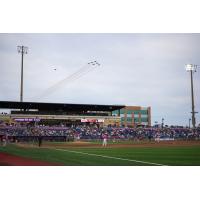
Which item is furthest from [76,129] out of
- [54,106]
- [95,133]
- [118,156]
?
[118,156]

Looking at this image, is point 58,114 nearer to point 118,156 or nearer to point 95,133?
point 95,133

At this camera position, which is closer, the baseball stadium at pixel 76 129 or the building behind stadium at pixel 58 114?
the baseball stadium at pixel 76 129

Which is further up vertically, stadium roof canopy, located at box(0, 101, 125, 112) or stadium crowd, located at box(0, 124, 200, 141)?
stadium roof canopy, located at box(0, 101, 125, 112)

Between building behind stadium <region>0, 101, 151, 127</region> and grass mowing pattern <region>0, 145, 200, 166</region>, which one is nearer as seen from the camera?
grass mowing pattern <region>0, 145, 200, 166</region>

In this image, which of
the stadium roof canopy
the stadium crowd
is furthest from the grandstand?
the stadium crowd

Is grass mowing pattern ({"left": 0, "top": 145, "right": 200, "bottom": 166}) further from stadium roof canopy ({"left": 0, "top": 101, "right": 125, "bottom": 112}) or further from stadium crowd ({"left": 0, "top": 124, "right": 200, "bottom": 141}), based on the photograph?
stadium roof canopy ({"left": 0, "top": 101, "right": 125, "bottom": 112})

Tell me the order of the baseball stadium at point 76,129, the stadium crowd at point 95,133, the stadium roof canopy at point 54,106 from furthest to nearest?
1. the stadium roof canopy at point 54,106
2. the stadium crowd at point 95,133
3. the baseball stadium at point 76,129

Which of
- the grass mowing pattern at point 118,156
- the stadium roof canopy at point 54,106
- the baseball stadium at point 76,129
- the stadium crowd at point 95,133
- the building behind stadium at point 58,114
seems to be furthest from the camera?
the building behind stadium at point 58,114

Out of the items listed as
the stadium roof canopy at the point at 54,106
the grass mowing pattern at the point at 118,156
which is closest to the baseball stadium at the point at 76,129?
the stadium roof canopy at the point at 54,106

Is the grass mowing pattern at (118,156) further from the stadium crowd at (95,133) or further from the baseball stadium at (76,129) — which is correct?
the stadium crowd at (95,133)

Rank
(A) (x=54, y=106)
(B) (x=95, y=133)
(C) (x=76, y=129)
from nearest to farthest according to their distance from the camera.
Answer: (B) (x=95, y=133) → (C) (x=76, y=129) → (A) (x=54, y=106)

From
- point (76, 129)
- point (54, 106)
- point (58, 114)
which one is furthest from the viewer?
point (58, 114)
